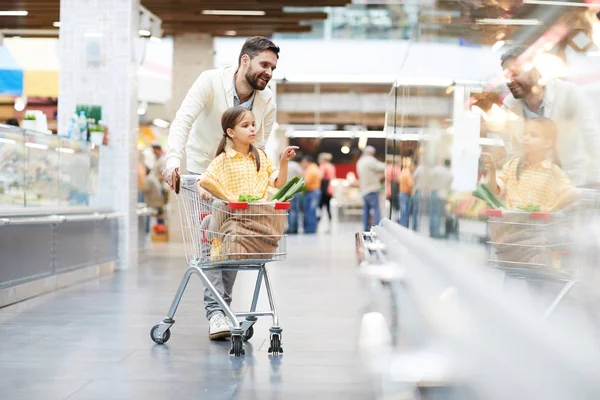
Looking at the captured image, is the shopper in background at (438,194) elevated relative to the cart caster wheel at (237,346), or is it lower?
elevated

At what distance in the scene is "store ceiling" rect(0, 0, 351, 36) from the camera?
12523 millimetres

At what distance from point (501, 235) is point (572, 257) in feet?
2.12

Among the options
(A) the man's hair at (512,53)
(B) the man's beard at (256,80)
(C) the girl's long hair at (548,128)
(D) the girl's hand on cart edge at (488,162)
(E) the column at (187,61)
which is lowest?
(D) the girl's hand on cart edge at (488,162)

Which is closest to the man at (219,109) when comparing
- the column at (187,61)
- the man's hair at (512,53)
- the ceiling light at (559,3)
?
the man's hair at (512,53)

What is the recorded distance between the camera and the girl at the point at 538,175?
4.01 ft

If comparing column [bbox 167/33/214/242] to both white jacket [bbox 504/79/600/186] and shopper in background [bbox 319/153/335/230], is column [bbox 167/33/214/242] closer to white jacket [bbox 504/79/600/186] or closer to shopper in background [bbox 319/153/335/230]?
shopper in background [bbox 319/153/335/230]

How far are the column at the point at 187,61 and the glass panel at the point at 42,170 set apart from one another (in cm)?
790

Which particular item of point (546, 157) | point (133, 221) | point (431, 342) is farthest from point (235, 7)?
point (546, 157)

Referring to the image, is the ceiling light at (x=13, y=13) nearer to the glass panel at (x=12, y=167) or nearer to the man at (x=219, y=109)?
the glass panel at (x=12, y=167)

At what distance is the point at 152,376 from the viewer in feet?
12.3

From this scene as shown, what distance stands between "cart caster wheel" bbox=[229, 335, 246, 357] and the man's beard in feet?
4.29

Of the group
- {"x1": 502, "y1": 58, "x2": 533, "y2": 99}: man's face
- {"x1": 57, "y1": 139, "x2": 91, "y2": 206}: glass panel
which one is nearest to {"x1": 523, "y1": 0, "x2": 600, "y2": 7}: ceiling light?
{"x1": 502, "y1": 58, "x2": 533, "y2": 99}: man's face

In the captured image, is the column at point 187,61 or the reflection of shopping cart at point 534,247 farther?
the column at point 187,61

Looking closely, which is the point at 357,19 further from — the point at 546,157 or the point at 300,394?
the point at 546,157
